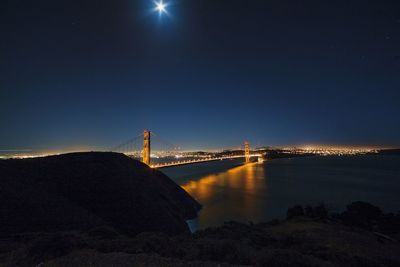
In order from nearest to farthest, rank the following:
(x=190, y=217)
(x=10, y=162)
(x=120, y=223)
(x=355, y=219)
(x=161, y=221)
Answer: (x=120, y=223) → (x=161, y=221) → (x=10, y=162) → (x=355, y=219) → (x=190, y=217)

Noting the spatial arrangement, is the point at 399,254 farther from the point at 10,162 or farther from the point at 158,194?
the point at 10,162

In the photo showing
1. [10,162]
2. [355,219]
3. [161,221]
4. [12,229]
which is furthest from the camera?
[355,219]

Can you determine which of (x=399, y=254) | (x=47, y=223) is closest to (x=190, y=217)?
(x=47, y=223)

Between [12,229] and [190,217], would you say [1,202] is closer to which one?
[12,229]

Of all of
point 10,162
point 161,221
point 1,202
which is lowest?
point 161,221

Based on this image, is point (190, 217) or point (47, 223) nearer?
point (47, 223)

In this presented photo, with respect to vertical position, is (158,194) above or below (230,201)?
above
